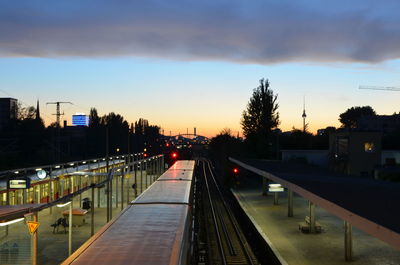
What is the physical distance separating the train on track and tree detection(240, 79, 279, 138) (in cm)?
5604

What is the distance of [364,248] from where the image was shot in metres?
18.7

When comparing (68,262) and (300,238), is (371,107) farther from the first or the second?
(68,262)

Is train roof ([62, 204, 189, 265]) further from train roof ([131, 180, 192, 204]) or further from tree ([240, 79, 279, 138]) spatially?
tree ([240, 79, 279, 138])

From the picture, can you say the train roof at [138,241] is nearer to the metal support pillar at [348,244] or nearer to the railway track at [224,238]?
the railway track at [224,238]

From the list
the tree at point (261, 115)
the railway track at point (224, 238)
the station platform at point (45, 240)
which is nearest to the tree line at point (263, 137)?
the tree at point (261, 115)

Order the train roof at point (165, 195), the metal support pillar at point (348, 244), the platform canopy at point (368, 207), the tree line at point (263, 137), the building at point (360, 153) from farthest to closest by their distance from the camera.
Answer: the tree line at point (263, 137), the building at point (360, 153), the metal support pillar at point (348, 244), the train roof at point (165, 195), the platform canopy at point (368, 207)

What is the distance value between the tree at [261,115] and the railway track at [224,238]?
33172 mm

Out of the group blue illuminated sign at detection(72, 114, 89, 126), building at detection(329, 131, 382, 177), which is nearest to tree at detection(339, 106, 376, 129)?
blue illuminated sign at detection(72, 114, 89, 126)

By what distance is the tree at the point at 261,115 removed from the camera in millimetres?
68188

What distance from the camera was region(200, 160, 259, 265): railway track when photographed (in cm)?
1841

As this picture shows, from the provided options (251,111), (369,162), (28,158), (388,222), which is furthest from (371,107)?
(388,222)

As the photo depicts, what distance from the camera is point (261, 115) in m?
68.6

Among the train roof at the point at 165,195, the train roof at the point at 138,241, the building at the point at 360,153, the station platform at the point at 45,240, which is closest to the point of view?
the train roof at the point at 138,241

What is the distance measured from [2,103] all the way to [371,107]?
12590 cm
